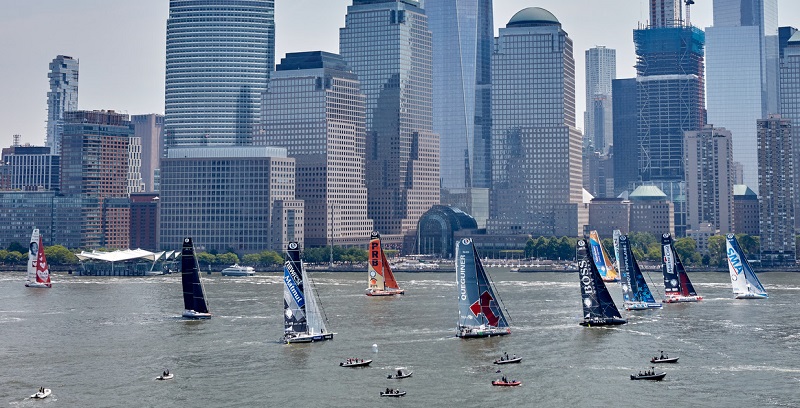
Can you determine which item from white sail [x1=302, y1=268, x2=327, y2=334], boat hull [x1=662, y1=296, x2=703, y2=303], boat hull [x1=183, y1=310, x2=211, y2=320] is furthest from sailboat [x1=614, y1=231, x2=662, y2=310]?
boat hull [x1=183, y1=310, x2=211, y2=320]

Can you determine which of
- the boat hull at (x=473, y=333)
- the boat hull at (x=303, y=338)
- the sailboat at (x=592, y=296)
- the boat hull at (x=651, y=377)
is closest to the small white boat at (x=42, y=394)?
the boat hull at (x=303, y=338)

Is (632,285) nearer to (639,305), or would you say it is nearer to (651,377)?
(639,305)

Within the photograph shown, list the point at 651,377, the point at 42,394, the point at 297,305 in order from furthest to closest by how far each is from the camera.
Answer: the point at 297,305 < the point at 651,377 < the point at 42,394

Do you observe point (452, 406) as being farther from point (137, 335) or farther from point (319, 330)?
point (137, 335)

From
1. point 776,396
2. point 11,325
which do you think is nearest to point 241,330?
point 11,325

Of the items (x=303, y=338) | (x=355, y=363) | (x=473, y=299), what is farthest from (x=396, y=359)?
(x=473, y=299)

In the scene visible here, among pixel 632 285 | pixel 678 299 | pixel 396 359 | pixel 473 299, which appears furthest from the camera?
pixel 678 299

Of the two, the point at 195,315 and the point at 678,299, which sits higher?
the point at 678,299
